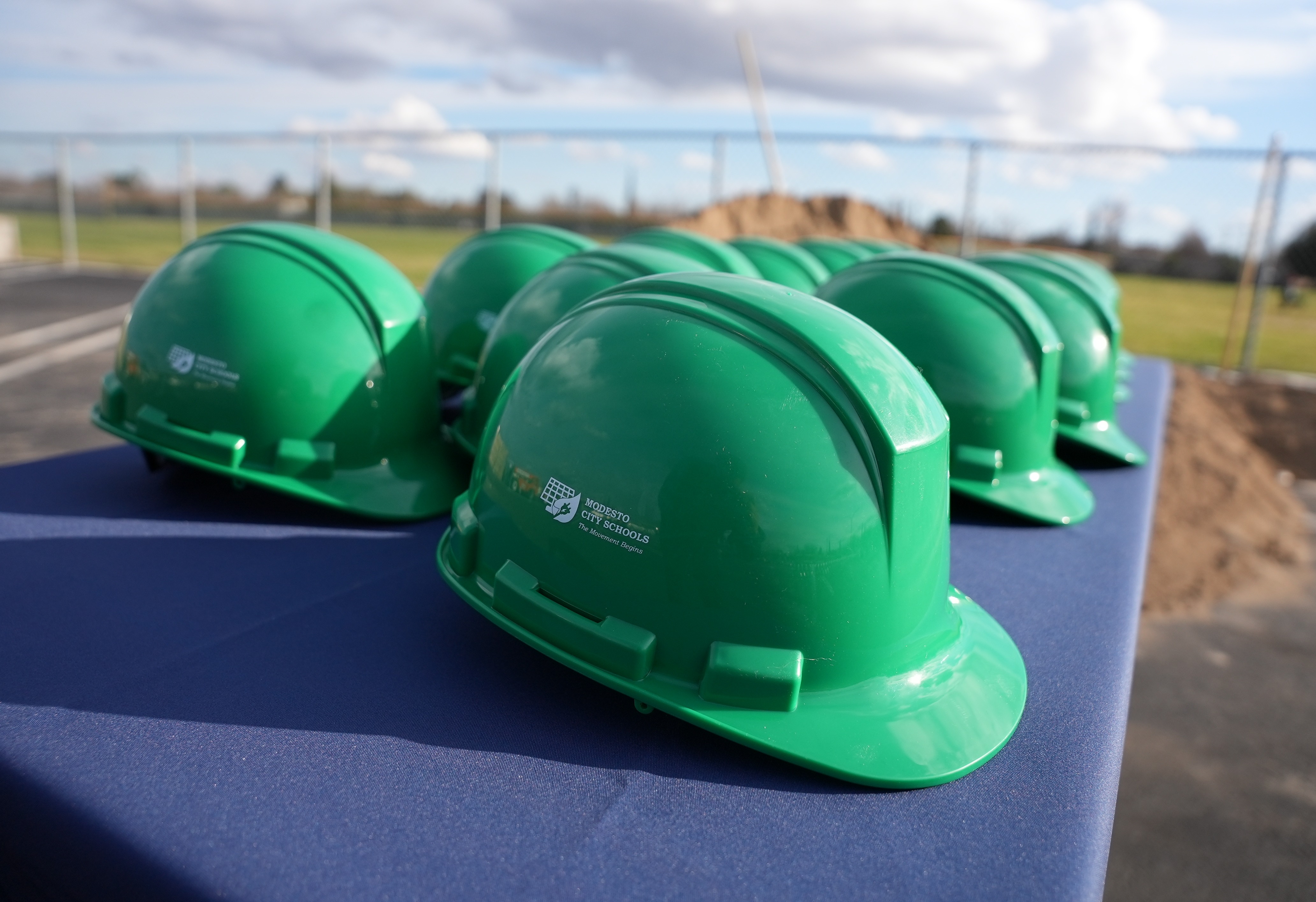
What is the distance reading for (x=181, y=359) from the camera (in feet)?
9.45

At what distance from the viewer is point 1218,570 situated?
211 inches

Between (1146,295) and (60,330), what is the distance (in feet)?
62.0

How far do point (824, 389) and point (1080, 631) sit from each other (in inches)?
50.2

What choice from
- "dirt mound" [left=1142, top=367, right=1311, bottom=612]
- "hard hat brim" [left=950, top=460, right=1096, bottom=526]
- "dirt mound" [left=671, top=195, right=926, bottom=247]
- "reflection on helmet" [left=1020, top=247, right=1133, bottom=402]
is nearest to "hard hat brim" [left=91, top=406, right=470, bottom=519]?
"hard hat brim" [left=950, top=460, right=1096, bottom=526]

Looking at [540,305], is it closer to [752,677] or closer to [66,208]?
[752,677]

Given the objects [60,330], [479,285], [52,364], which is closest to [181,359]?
[479,285]

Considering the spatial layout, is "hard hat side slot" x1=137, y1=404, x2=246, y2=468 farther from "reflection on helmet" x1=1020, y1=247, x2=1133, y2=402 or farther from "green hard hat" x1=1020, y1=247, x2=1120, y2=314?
"green hard hat" x1=1020, y1=247, x2=1120, y2=314

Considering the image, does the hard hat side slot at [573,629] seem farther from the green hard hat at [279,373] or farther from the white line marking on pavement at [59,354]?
the white line marking on pavement at [59,354]

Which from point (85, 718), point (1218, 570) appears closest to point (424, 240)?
point (1218, 570)

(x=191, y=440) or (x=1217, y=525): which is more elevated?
(x=191, y=440)

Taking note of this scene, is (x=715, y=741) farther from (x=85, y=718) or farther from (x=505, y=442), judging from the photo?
(x=85, y=718)

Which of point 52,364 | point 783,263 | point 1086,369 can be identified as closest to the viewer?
point 1086,369

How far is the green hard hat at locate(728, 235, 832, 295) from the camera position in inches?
206

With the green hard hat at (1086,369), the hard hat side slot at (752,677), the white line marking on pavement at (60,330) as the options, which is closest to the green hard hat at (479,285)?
the green hard hat at (1086,369)
